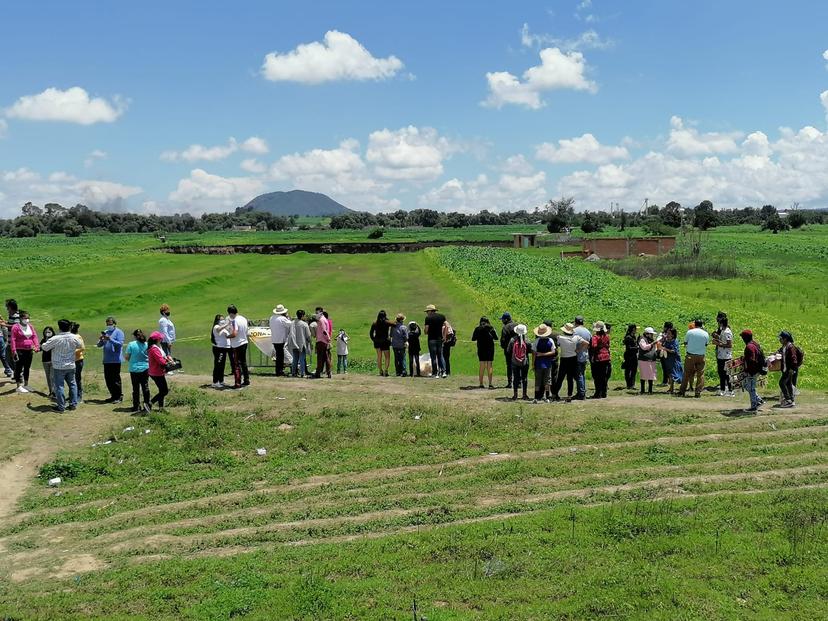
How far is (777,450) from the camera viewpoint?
40.0 ft

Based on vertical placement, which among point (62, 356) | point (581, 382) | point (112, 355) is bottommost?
point (581, 382)

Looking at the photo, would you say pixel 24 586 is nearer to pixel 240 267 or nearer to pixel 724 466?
pixel 724 466

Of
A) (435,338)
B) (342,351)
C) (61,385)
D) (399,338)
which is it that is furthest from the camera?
(342,351)

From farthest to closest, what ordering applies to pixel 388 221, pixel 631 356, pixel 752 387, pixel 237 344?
pixel 388 221 → pixel 631 356 → pixel 237 344 → pixel 752 387

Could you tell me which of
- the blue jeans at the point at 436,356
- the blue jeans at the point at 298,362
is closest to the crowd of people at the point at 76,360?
the blue jeans at the point at 298,362

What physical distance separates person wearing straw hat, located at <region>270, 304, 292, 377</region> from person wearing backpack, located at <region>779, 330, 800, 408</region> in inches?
454

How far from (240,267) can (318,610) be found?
55.0m

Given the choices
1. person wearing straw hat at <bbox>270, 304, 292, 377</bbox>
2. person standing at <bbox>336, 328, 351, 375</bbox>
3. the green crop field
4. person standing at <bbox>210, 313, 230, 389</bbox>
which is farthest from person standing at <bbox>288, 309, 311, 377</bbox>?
person standing at <bbox>210, 313, 230, 389</bbox>

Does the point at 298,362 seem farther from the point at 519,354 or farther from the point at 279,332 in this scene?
the point at 519,354

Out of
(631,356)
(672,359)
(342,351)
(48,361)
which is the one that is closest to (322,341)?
(342,351)

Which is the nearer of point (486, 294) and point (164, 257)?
point (486, 294)

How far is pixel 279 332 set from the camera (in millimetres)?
19125

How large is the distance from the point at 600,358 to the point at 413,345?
16.7ft

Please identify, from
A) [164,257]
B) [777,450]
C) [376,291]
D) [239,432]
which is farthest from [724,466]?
[164,257]
